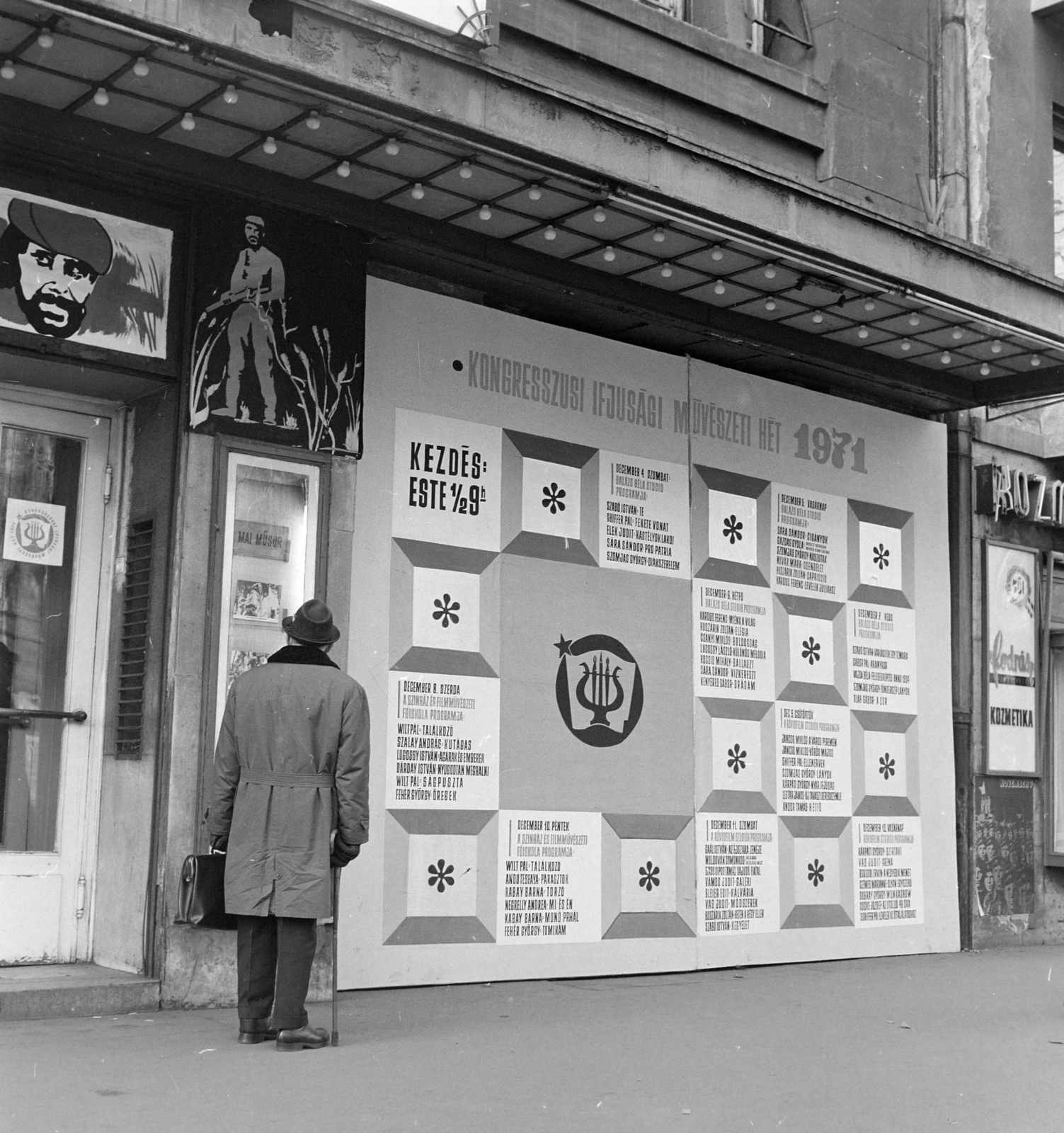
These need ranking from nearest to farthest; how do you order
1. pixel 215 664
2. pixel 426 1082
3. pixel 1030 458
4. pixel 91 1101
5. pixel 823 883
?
pixel 91 1101 → pixel 426 1082 → pixel 215 664 → pixel 823 883 → pixel 1030 458

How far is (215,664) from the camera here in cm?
794

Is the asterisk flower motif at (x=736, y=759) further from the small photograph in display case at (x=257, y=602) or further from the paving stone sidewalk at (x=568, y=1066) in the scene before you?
the small photograph in display case at (x=257, y=602)

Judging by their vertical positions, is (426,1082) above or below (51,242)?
below

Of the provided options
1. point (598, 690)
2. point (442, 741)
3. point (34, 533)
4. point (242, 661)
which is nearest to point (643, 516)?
point (598, 690)

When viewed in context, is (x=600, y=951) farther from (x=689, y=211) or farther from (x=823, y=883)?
(x=689, y=211)

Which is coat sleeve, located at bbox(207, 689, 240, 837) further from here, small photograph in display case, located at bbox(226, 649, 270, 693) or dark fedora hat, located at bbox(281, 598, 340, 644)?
small photograph in display case, located at bbox(226, 649, 270, 693)

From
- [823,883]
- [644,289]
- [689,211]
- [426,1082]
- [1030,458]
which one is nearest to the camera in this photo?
[426,1082]

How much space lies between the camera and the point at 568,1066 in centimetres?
642

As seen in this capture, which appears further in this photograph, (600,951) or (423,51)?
(600,951)

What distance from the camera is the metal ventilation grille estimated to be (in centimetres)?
799

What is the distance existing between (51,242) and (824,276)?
15.7 feet

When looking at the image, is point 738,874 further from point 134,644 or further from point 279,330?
point 279,330

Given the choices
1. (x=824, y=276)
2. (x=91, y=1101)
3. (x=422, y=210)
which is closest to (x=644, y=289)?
(x=824, y=276)

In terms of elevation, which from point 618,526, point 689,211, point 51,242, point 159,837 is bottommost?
point 159,837
